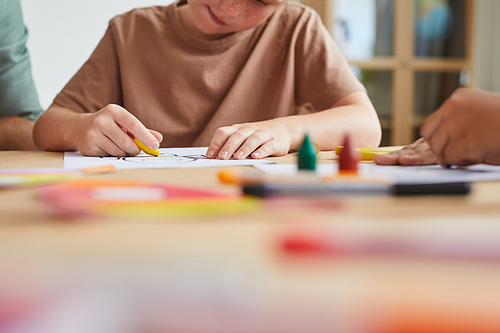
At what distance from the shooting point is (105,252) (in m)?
0.18

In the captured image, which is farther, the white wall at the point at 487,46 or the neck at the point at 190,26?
the white wall at the point at 487,46

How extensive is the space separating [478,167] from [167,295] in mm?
394

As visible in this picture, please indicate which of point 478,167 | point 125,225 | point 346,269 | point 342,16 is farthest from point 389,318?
point 342,16

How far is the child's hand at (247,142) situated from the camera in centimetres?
58

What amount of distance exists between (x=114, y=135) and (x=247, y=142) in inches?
7.4

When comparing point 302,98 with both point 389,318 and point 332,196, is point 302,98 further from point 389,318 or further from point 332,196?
point 389,318

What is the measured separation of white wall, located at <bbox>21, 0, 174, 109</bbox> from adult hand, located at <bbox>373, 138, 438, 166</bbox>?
1846mm

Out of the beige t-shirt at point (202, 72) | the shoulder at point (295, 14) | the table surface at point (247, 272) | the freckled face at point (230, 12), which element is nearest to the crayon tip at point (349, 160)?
the table surface at point (247, 272)

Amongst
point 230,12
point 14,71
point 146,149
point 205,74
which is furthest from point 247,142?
point 14,71

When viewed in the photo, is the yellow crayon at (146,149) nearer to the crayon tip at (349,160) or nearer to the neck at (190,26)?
the crayon tip at (349,160)

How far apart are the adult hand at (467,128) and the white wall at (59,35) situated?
192cm

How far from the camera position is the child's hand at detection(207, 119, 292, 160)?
22.8 inches

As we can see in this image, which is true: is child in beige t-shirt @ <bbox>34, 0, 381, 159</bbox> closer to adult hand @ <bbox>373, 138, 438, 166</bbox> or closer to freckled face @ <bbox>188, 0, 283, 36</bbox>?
freckled face @ <bbox>188, 0, 283, 36</bbox>

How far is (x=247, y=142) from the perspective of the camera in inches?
23.5
